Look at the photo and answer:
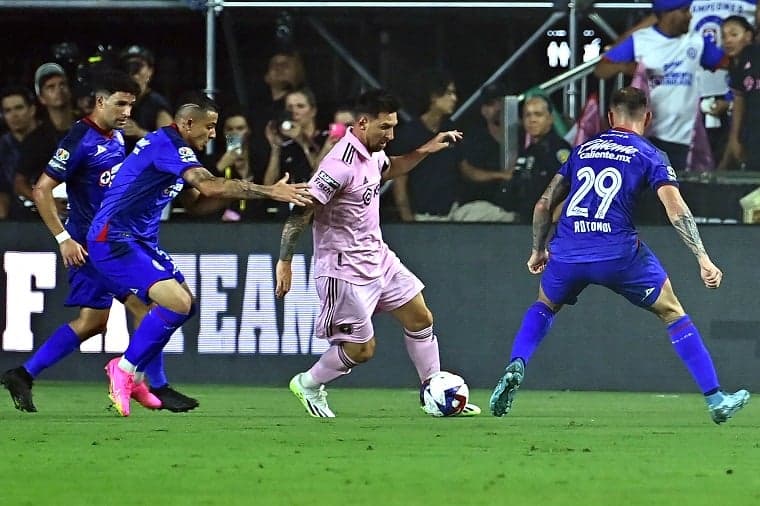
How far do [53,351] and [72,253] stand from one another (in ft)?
2.38

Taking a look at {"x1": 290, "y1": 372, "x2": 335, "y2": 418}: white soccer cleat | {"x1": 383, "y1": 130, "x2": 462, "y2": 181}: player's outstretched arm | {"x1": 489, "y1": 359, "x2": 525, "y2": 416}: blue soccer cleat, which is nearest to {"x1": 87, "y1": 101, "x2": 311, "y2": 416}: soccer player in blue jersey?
{"x1": 290, "y1": 372, "x2": 335, "y2": 418}: white soccer cleat

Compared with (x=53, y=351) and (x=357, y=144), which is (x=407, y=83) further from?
(x=53, y=351)

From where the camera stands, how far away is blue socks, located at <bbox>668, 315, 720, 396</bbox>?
979cm

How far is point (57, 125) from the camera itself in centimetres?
1361

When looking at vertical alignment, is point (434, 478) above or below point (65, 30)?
below

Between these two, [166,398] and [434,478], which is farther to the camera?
[166,398]

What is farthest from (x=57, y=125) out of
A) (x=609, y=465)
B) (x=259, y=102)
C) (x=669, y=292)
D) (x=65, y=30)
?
(x=609, y=465)

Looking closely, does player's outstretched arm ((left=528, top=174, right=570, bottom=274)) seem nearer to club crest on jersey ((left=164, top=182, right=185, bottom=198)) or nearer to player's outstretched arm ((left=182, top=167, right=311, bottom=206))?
player's outstretched arm ((left=182, top=167, right=311, bottom=206))

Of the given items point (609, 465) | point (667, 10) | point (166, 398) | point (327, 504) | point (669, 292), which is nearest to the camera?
point (327, 504)

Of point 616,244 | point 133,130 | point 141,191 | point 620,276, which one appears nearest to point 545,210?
point 616,244

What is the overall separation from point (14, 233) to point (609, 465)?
7.39m

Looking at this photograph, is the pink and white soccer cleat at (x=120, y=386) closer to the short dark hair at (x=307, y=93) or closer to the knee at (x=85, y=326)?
the knee at (x=85, y=326)

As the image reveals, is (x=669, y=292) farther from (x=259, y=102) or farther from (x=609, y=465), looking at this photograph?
(x=259, y=102)

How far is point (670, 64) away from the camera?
516 inches
